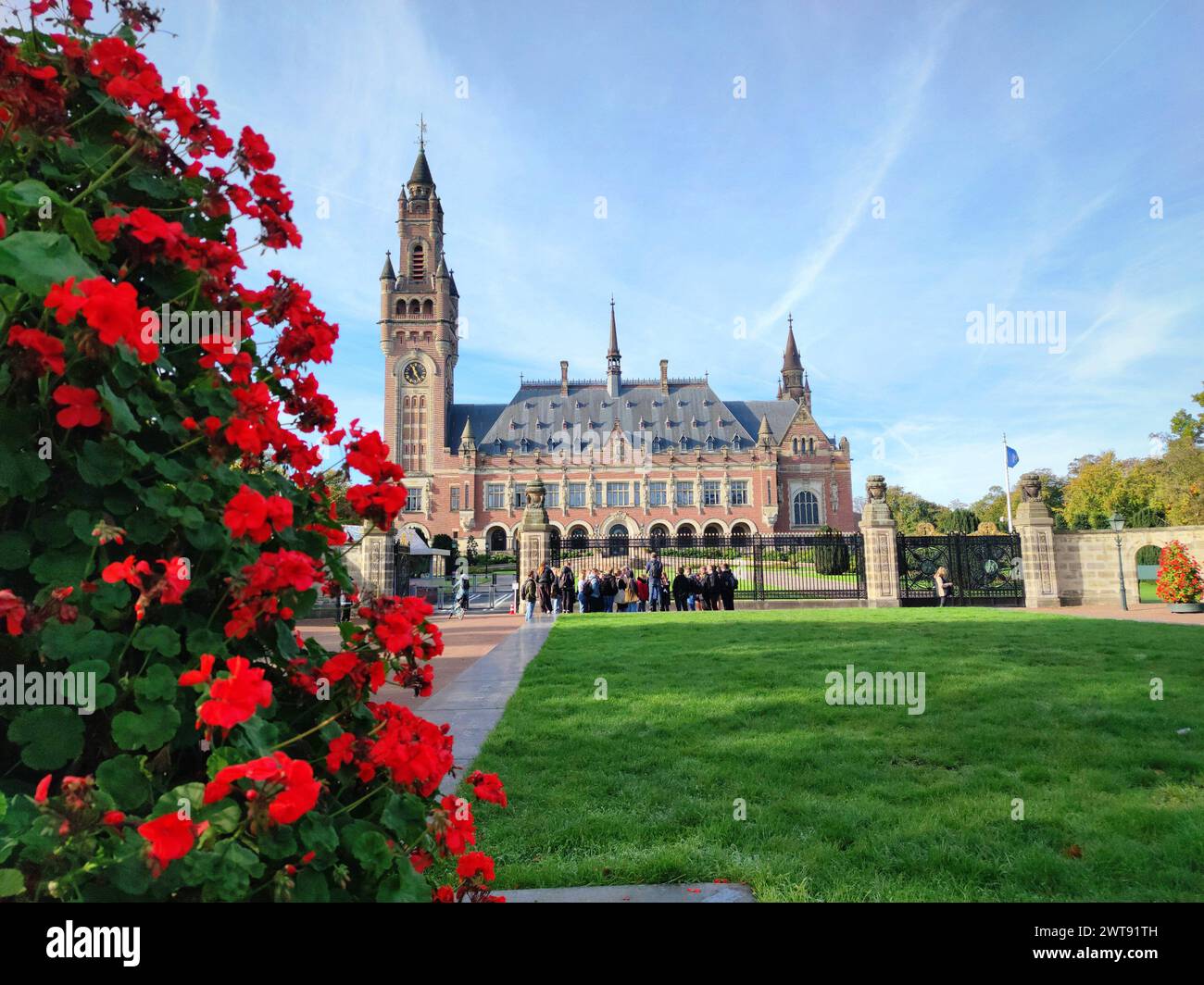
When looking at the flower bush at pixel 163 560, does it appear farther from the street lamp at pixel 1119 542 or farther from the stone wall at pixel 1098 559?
the stone wall at pixel 1098 559

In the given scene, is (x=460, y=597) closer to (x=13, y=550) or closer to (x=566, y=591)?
(x=566, y=591)

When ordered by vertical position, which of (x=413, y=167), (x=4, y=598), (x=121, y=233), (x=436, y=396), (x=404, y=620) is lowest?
(x=404, y=620)

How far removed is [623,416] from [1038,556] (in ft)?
153

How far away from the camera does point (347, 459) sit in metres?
1.82

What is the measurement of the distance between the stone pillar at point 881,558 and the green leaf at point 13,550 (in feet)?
73.8

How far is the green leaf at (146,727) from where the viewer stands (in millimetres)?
1190

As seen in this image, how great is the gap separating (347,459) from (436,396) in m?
61.5

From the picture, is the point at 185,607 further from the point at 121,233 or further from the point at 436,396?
the point at 436,396

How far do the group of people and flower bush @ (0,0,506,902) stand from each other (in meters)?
18.7

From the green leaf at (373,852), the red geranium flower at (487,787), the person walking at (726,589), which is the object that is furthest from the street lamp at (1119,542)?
the green leaf at (373,852)
